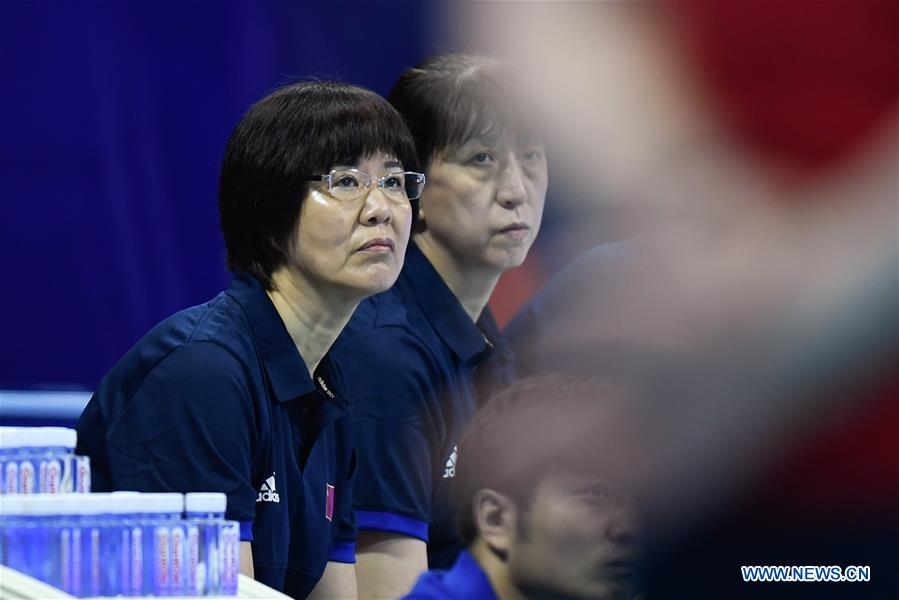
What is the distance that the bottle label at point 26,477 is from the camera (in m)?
1.49

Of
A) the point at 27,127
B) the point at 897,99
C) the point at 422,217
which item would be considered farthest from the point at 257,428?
the point at 897,99

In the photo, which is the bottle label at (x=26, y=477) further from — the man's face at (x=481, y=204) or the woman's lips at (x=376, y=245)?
the man's face at (x=481, y=204)

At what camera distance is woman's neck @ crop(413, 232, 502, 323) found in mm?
2391

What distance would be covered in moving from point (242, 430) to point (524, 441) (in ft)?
1.12

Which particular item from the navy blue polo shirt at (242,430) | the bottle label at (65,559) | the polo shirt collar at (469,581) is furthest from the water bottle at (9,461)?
the polo shirt collar at (469,581)

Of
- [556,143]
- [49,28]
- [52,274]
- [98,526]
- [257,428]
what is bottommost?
[98,526]

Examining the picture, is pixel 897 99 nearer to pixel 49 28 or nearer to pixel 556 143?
pixel 556 143

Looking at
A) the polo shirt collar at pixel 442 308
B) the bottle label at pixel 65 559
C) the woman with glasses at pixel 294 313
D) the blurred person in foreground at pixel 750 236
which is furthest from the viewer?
the blurred person in foreground at pixel 750 236

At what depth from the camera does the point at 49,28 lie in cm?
241

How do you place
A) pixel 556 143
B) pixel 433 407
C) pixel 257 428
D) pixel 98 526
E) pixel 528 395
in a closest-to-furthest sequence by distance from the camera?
pixel 98 526 → pixel 257 428 → pixel 528 395 → pixel 433 407 → pixel 556 143

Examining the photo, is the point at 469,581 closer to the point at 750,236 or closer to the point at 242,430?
the point at 242,430

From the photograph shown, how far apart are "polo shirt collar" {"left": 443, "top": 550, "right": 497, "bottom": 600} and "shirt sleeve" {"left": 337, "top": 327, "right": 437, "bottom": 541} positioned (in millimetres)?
506

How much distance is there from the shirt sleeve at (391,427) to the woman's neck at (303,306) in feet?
0.61

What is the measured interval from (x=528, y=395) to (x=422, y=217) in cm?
43
